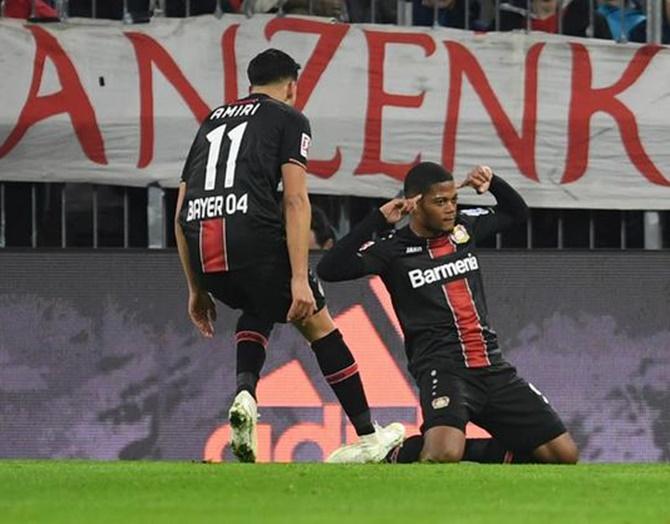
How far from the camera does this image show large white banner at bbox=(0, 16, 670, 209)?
13586 mm

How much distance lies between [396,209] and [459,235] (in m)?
0.50

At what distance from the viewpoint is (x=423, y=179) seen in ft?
37.1

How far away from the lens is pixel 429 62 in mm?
13680

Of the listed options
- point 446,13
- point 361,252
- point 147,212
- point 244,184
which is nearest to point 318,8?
point 446,13

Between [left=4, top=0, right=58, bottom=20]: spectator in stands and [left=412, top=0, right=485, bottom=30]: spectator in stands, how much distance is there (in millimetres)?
Answer: 2140

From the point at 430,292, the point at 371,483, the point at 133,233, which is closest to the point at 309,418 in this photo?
the point at 133,233

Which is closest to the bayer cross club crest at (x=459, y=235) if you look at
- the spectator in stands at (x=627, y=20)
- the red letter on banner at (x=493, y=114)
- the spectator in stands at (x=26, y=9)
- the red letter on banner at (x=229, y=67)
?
the red letter on banner at (x=493, y=114)

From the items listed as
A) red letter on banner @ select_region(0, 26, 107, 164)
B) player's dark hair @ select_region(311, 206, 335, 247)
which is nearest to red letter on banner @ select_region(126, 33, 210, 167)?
red letter on banner @ select_region(0, 26, 107, 164)

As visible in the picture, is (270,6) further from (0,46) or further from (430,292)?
(430,292)

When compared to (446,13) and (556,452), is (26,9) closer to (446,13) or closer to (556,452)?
(446,13)

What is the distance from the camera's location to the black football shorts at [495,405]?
1130 centimetres

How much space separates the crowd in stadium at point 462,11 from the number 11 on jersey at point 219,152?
328 centimetres

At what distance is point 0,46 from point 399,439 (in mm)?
4190

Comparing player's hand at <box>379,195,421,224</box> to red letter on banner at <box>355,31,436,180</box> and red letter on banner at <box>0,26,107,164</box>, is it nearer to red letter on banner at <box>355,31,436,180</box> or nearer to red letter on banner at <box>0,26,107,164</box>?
red letter on banner at <box>355,31,436,180</box>
